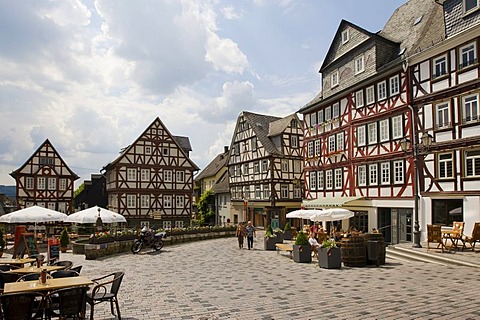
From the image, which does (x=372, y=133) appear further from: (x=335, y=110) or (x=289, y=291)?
(x=289, y=291)

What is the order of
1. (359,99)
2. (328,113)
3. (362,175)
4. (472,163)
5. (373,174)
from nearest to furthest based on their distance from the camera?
1. (472,163)
2. (373,174)
3. (362,175)
4. (359,99)
5. (328,113)

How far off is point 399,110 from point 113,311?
18.9 m

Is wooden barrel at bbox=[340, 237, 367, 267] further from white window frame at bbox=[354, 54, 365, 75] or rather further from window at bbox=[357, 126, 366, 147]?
white window frame at bbox=[354, 54, 365, 75]

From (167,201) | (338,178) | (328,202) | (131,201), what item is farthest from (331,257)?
(167,201)

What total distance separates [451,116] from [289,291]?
525 inches

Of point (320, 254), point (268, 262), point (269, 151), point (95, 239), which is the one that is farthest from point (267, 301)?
point (269, 151)

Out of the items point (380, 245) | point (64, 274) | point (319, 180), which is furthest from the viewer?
point (319, 180)

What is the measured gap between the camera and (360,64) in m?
26.6

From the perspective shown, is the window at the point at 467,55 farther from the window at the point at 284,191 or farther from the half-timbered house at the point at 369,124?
the window at the point at 284,191

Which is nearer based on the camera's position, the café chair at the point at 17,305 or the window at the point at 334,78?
the café chair at the point at 17,305

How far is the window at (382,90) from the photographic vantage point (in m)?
24.2

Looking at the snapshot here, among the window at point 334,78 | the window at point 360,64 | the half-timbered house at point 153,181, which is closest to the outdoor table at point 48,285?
the window at point 360,64

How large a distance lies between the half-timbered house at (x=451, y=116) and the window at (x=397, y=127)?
1.33 metres

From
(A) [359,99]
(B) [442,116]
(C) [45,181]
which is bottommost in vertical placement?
(C) [45,181]
